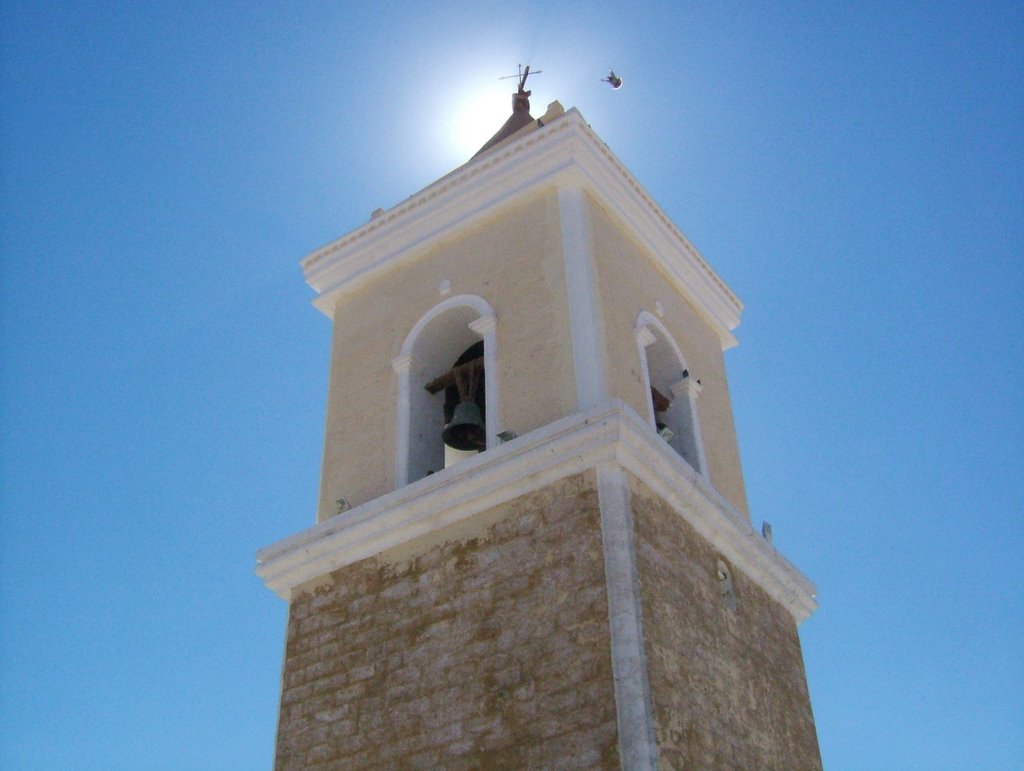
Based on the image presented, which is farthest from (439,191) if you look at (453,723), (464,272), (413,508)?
(453,723)

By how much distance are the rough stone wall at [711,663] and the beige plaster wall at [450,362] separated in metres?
1.32

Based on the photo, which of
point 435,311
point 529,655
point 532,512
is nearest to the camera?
point 529,655

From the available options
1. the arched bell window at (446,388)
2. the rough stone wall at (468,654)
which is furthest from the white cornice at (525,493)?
the arched bell window at (446,388)

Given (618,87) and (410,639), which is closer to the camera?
(410,639)

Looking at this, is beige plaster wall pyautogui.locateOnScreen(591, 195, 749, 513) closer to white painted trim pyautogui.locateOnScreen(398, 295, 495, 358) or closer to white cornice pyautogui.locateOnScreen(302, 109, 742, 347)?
white cornice pyautogui.locateOnScreen(302, 109, 742, 347)

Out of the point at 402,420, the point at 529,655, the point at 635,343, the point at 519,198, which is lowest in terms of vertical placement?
the point at 529,655

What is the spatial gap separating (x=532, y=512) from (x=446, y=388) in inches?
86.8

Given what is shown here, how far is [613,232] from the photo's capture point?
32.4ft

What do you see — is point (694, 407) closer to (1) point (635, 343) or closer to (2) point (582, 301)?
(1) point (635, 343)

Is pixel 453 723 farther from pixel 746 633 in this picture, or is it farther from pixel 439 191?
pixel 439 191

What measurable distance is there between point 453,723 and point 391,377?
3355 millimetres

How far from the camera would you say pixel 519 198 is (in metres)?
9.88

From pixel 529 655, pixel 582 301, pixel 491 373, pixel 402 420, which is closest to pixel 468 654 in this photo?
pixel 529 655

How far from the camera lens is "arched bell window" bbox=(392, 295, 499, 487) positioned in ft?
29.9
